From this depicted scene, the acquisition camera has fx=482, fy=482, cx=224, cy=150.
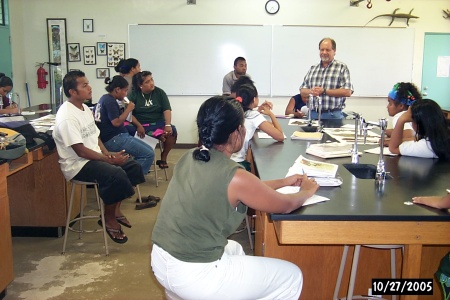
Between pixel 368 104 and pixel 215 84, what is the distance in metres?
2.34

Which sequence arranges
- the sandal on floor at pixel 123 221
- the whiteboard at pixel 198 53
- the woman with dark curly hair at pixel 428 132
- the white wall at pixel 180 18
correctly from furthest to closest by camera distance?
1. the whiteboard at pixel 198 53
2. the white wall at pixel 180 18
3. the sandal on floor at pixel 123 221
4. the woman with dark curly hair at pixel 428 132

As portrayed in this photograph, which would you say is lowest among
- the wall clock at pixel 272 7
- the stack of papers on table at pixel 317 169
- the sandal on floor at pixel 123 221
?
the sandal on floor at pixel 123 221

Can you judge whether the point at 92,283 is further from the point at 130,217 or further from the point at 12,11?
the point at 12,11

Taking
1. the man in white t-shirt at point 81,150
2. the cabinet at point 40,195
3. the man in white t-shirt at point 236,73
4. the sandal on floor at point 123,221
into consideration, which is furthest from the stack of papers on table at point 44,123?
the man in white t-shirt at point 236,73

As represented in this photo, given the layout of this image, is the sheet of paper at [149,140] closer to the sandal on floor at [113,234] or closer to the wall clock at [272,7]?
the sandal on floor at [113,234]

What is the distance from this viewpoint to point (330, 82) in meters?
4.62

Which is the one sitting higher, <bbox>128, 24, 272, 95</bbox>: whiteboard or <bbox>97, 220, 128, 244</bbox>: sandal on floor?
<bbox>128, 24, 272, 95</bbox>: whiteboard

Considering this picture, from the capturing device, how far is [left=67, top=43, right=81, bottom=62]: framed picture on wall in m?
7.28

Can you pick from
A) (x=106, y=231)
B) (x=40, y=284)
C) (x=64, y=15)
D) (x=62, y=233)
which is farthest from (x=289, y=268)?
(x=64, y=15)

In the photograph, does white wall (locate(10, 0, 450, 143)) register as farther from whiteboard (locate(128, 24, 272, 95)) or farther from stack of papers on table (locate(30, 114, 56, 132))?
stack of papers on table (locate(30, 114, 56, 132))

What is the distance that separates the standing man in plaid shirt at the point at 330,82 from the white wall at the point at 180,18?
2594 mm

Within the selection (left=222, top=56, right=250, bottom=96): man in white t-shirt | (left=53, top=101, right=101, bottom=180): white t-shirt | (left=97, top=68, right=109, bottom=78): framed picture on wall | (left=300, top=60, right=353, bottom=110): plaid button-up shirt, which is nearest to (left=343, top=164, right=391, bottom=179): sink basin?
(left=53, top=101, right=101, bottom=180): white t-shirt

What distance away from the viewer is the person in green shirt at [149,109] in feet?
16.6
